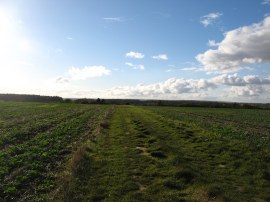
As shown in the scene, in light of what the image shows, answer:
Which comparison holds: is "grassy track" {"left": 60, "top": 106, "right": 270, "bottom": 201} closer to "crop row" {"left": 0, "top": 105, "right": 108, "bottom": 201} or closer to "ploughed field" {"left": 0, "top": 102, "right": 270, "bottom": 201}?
"ploughed field" {"left": 0, "top": 102, "right": 270, "bottom": 201}

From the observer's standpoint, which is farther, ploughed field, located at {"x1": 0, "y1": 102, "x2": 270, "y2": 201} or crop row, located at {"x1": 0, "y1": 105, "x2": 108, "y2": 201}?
crop row, located at {"x1": 0, "y1": 105, "x2": 108, "y2": 201}

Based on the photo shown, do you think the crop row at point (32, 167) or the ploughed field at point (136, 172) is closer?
the ploughed field at point (136, 172)

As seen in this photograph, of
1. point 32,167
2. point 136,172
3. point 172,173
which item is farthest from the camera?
point 32,167

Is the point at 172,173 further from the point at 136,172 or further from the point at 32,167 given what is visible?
the point at 32,167

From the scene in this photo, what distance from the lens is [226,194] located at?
9398 mm

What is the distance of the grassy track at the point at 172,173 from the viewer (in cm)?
947

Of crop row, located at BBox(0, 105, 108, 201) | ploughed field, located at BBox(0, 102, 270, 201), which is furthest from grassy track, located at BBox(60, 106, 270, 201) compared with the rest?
crop row, located at BBox(0, 105, 108, 201)

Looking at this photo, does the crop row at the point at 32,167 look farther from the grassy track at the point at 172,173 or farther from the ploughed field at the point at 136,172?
the grassy track at the point at 172,173

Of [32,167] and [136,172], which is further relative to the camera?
[32,167]

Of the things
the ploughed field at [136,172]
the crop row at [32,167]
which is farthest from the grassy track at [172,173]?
the crop row at [32,167]

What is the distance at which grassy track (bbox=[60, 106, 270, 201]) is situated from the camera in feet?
31.1

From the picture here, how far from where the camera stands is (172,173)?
11.9 metres

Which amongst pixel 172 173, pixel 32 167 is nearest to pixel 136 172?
pixel 172 173

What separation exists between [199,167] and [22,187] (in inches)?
286
